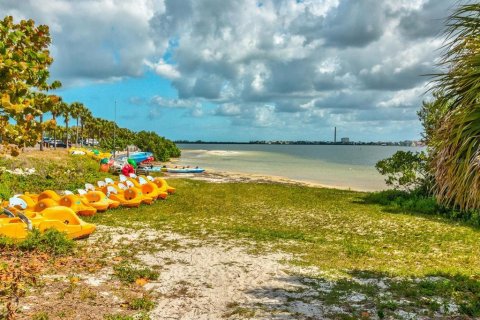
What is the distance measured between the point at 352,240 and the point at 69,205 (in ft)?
45.8

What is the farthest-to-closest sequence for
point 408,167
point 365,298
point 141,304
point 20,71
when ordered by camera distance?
point 408,167
point 365,298
point 141,304
point 20,71

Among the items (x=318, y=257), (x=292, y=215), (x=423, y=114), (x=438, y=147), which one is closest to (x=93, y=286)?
(x=318, y=257)

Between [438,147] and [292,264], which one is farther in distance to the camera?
[292,264]

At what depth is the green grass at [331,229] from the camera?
13.0 metres

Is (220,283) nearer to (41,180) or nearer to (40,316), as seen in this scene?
(40,316)

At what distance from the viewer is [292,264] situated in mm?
12273

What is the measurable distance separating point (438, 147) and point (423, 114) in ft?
80.0

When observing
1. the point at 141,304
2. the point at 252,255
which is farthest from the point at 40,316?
the point at 252,255

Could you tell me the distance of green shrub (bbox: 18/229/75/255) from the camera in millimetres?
12070

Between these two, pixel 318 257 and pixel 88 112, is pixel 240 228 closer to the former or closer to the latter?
pixel 318 257

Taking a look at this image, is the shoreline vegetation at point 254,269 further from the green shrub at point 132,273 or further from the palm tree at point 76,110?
the palm tree at point 76,110

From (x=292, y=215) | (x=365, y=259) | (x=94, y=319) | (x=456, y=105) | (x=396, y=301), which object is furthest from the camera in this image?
(x=292, y=215)

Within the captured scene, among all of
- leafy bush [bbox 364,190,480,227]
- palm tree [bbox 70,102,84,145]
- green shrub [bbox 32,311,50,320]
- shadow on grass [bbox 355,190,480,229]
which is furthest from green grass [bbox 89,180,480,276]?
palm tree [bbox 70,102,84,145]

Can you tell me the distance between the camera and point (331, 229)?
60.9 ft
